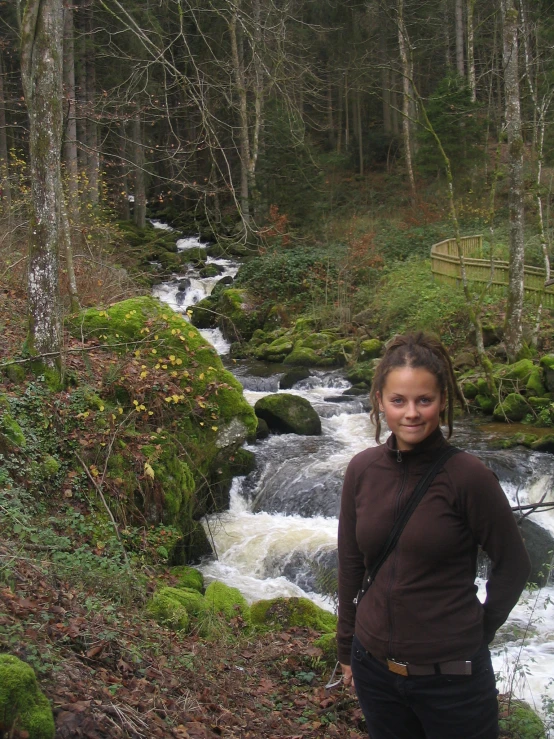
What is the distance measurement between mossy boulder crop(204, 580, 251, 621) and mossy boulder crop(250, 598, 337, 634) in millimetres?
107

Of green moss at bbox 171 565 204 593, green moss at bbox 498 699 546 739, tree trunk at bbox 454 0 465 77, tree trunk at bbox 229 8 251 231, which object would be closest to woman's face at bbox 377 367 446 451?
green moss at bbox 498 699 546 739

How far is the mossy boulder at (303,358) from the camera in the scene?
1708 cm

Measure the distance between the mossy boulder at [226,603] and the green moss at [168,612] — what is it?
568mm

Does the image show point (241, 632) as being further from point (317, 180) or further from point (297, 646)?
point (317, 180)

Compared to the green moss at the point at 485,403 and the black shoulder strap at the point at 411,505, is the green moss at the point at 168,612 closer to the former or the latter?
the black shoulder strap at the point at 411,505

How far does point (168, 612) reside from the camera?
5.44m

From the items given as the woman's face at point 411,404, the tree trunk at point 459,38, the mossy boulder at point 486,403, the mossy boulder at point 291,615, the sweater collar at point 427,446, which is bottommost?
the mossy boulder at point 486,403

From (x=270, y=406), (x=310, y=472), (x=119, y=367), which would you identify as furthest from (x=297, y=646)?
(x=270, y=406)

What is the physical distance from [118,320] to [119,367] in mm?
1139

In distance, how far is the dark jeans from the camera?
89.0 inches

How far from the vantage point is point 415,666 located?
2.28m

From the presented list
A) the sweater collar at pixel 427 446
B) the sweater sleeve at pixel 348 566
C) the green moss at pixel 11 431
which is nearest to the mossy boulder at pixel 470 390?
the green moss at pixel 11 431

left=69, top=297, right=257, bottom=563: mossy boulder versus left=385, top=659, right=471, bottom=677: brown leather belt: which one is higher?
left=385, top=659, right=471, bottom=677: brown leather belt

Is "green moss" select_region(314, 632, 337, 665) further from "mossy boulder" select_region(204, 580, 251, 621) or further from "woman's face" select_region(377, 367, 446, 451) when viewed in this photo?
"woman's face" select_region(377, 367, 446, 451)
